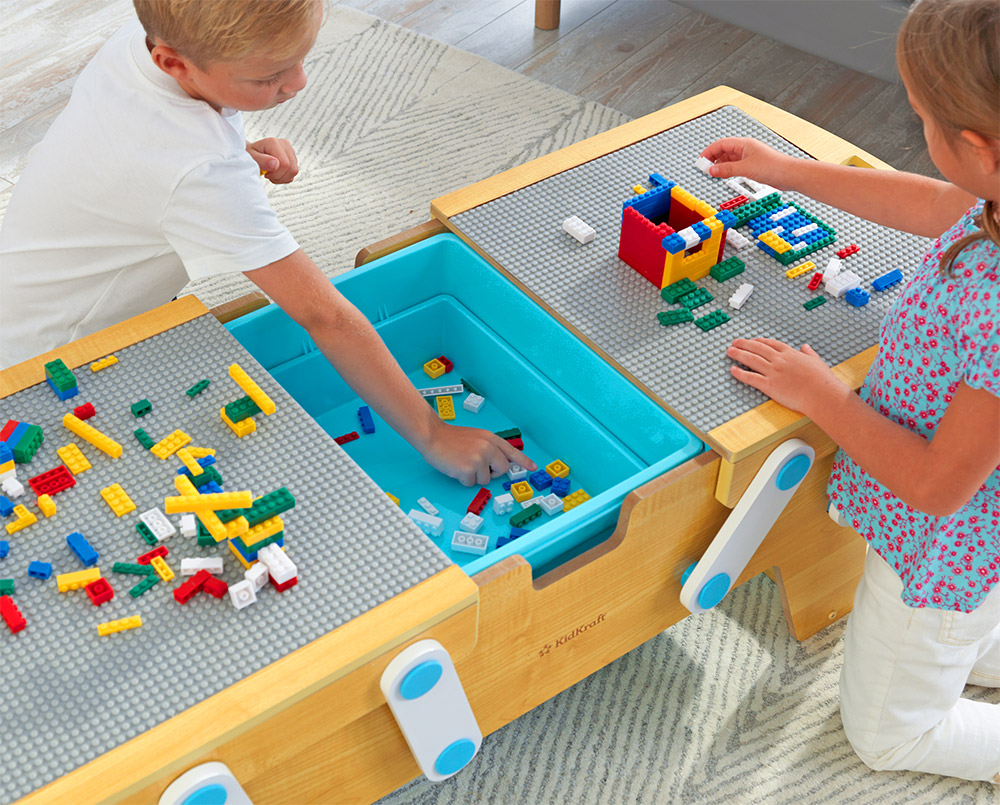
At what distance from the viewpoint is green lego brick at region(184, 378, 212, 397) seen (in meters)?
0.97

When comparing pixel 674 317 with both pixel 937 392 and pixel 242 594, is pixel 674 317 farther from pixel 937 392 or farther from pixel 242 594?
pixel 242 594

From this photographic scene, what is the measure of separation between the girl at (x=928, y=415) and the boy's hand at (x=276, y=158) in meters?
0.53

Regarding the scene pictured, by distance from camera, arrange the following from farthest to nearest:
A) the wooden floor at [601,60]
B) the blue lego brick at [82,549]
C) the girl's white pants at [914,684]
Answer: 1. the wooden floor at [601,60]
2. the girl's white pants at [914,684]
3. the blue lego brick at [82,549]

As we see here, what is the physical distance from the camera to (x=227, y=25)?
0.89 meters

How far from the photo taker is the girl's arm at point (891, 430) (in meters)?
0.85

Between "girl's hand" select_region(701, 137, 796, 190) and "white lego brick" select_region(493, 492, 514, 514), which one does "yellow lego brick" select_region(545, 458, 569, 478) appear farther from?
"girl's hand" select_region(701, 137, 796, 190)

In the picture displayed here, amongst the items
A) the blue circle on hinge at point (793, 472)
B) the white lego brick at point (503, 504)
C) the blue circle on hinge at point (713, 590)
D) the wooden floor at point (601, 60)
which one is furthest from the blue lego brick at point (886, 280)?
the wooden floor at point (601, 60)

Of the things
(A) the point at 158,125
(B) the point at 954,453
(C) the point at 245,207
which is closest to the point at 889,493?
(B) the point at 954,453

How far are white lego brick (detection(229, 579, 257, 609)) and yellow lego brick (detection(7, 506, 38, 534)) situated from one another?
202 mm

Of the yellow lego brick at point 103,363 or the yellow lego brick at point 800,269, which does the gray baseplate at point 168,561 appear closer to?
the yellow lego brick at point 103,363

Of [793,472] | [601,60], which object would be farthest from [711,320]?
[601,60]

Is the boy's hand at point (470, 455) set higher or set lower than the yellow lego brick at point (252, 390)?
lower

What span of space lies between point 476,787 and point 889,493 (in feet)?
1.80

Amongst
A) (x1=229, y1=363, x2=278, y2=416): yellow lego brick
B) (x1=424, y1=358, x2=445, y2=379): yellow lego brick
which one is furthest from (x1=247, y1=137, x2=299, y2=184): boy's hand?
(x1=229, y1=363, x2=278, y2=416): yellow lego brick
